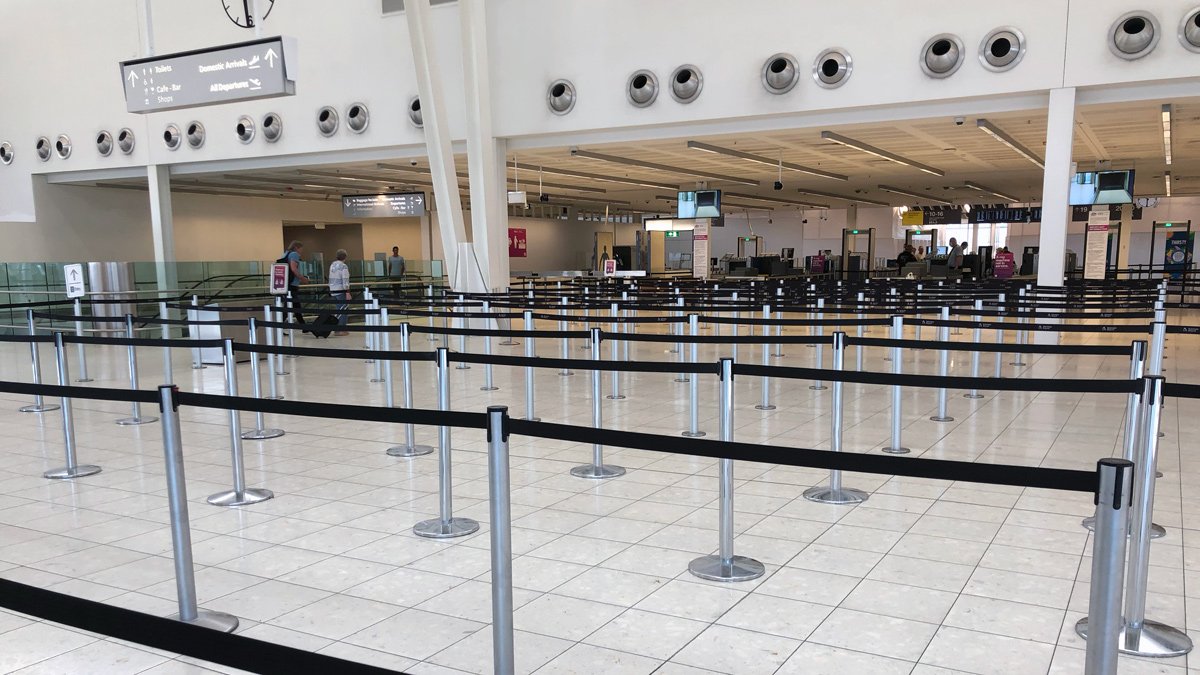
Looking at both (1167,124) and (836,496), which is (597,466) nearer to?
(836,496)

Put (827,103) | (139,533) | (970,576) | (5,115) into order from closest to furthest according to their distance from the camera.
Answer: (970,576) → (139,533) → (827,103) → (5,115)

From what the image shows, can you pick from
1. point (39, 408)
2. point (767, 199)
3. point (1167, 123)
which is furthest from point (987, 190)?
point (39, 408)

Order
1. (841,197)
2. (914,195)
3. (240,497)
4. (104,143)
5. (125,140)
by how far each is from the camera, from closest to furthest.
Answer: (240,497) < (125,140) < (104,143) < (914,195) < (841,197)

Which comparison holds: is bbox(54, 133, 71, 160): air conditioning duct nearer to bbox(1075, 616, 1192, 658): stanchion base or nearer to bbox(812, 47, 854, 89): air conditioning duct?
bbox(812, 47, 854, 89): air conditioning duct

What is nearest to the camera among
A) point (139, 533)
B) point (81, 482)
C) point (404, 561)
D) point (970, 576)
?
point (970, 576)

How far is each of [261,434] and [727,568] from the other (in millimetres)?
5108

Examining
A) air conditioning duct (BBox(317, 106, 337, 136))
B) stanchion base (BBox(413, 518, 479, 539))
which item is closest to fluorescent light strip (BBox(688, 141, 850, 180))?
air conditioning duct (BBox(317, 106, 337, 136))

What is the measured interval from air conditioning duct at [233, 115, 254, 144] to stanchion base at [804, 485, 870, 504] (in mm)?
17960

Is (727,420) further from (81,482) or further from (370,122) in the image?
(370,122)

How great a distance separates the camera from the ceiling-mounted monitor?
16906mm

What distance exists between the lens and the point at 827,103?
45.4 feet

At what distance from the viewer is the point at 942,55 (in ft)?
42.2

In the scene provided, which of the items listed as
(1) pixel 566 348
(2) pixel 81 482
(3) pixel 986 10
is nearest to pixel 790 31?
(3) pixel 986 10

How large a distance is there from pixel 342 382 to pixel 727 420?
7.98 m
